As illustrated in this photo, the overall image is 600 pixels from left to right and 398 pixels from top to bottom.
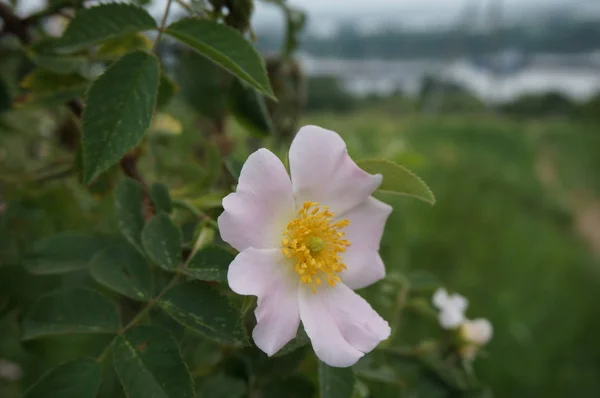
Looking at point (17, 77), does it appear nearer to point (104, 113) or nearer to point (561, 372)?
point (104, 113)

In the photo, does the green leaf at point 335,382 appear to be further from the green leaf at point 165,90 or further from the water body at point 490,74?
the water body at point 490,74

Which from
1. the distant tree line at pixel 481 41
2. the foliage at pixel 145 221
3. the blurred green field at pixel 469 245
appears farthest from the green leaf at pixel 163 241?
the distant tree line at pixel 481 41

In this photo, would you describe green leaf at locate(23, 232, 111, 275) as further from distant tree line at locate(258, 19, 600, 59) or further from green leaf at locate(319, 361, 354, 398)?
distant tree line at locate(258, 19, 600, 59)

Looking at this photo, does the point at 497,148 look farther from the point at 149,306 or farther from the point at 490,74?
the point at 149,306

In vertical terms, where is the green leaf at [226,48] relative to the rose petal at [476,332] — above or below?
above

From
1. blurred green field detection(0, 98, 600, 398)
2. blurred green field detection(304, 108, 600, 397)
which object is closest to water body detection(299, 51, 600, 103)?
blurred green field detection(0, 98, 600, 398)
